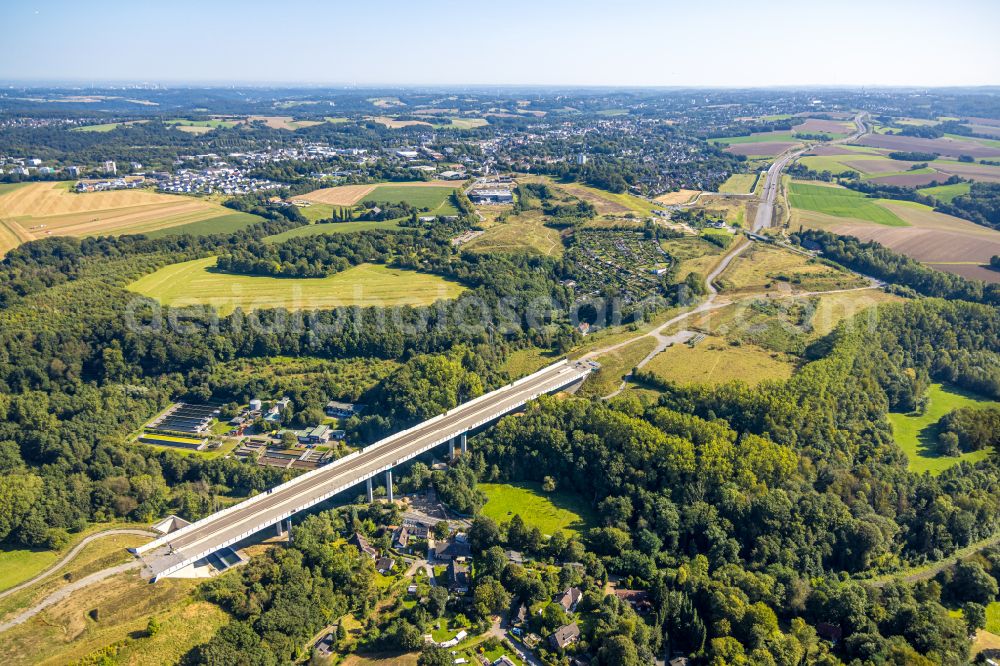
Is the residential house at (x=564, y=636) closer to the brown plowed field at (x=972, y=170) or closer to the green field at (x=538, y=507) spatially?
the green field at (x=538, y=507)

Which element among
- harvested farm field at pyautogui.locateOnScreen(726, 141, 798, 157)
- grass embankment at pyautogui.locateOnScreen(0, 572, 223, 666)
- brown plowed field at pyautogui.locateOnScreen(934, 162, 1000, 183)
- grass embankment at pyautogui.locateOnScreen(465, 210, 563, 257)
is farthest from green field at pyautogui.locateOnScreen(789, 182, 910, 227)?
grass embankment at pyautogui.locateOnScreen(0, 572, 223, 666)

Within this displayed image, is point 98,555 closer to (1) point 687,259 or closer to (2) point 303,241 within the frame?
(2) point 303,241

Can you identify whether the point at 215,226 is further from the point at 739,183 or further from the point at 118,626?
the point at 739,183

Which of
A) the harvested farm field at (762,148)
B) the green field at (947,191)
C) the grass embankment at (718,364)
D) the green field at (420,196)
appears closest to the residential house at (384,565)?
the grass embankment at (718,364)

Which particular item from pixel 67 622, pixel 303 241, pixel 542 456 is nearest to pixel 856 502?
pixel 542 456

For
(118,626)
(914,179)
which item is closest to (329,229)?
(118,626)
